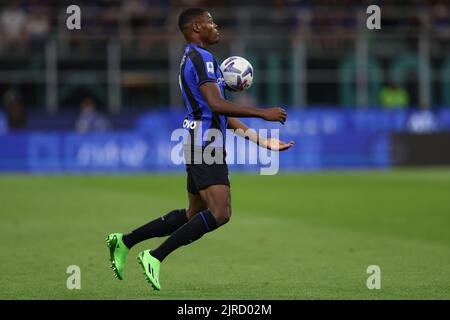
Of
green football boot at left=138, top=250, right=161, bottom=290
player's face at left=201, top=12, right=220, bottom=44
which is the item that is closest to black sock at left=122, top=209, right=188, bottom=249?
green football boot at left=138, top=250, right=161, bottom=290

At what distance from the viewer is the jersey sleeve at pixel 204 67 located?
8867mm

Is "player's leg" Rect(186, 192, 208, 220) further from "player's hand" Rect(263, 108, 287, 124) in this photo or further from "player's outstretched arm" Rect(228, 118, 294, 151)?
"player's hand" Rect(263, 108, 287, 124)

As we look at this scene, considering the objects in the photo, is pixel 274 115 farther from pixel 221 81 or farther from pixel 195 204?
pixel 195 204

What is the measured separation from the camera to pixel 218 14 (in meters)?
33.1

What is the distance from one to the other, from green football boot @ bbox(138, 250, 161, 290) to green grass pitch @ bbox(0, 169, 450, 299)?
0.39ft

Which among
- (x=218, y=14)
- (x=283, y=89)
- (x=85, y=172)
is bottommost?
(x=85, y=172)

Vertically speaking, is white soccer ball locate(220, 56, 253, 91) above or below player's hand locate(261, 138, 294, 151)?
above

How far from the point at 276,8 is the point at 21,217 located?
750 inches

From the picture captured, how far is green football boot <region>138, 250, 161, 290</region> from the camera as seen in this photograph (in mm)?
8758

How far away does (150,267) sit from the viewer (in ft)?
28.9

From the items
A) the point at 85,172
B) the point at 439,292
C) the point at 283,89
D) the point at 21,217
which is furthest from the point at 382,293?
the point at 283,89

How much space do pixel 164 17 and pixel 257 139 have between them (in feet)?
79.4

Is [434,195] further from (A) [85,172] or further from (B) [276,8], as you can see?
(B) [276,8]

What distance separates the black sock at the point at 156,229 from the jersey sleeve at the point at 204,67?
135 cm
